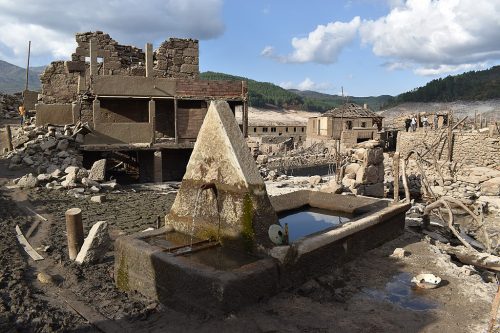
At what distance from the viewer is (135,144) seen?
15.5 metres

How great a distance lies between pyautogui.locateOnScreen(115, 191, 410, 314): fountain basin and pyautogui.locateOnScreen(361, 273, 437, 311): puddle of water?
0.73 m

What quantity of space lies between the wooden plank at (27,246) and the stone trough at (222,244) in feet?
6.47

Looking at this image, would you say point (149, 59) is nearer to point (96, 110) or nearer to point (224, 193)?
point (96, 110)

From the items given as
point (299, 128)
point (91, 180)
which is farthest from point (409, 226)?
point (299, 128)

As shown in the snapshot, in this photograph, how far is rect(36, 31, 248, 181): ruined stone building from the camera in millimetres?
15375

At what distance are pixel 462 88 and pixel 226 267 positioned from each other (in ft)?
155

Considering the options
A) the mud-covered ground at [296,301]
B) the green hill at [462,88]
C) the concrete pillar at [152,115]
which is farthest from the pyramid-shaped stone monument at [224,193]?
the green hill at [462,88]

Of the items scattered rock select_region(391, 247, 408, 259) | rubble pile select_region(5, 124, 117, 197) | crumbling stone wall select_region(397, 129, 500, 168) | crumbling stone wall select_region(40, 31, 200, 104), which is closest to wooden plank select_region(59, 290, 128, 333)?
scattered rock select_region(391, 247, 408, 259)

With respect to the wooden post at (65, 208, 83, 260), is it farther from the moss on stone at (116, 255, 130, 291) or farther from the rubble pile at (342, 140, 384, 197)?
the rubble pile at (342, 140, 384, 197)

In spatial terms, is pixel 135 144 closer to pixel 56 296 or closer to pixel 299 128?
pixel 56 296

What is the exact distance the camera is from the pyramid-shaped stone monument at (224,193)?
4.82m

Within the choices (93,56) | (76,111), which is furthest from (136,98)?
(93,56)

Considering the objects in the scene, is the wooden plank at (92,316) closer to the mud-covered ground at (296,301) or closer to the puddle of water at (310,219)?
the mud-covered ground at (296,301)

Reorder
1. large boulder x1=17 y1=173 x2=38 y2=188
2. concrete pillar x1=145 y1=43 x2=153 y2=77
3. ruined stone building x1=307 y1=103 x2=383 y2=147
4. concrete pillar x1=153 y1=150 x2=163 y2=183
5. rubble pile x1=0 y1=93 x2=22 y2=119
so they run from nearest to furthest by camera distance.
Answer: large boulder x1=17 y1=173 x2=38 y2=188
concrete pillar x1=153 y1=150 x2=163 y2=183
concrete pillar x1=145 y1=43 x2=153 y2=77
rubble pile x1=0 y1=93 x2=22 y2=119
ruined stone building x1=307 y1=103 x2=383 y2=147
